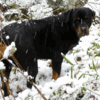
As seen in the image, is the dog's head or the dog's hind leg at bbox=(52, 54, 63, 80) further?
the dog's hind leg at bbox=(52, 54, 63, 80)

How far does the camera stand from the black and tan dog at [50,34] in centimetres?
226

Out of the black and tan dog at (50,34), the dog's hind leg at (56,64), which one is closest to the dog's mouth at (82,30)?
the black and tan dog at (50,34)

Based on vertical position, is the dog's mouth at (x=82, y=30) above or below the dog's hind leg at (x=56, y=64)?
above

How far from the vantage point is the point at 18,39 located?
2.11 meters

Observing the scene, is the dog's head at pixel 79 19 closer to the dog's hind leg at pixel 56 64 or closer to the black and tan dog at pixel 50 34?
the black and tan dog at pixel 50 34

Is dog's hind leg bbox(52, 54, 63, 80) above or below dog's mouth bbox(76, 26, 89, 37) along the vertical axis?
below

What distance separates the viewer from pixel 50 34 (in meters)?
2.56

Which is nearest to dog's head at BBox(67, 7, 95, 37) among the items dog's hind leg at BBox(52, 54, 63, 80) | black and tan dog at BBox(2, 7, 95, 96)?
black and tan dog at BBox(2, 7, 95, 96)

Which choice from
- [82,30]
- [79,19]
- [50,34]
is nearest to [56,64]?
[50,34]

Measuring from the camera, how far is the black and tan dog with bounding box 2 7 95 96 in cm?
226

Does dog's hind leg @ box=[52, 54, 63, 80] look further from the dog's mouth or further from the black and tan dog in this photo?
the dog's mouth

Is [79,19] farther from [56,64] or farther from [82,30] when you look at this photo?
[56,64]

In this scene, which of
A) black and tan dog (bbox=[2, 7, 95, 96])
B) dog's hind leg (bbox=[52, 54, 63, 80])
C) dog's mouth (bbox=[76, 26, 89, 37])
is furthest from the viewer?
dog's hind leg (bbox=[52, 54, 63, 80])

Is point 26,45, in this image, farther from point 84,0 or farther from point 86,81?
point 84,0
